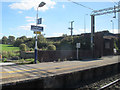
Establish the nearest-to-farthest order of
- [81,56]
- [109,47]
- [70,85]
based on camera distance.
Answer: [70,85], [81,56], [109,47]

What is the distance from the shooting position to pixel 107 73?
10523 millimetres

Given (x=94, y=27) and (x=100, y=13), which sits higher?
(x=100, y=13)

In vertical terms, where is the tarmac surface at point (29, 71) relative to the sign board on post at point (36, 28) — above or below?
below

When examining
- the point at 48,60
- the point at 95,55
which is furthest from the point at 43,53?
the point at 95,55

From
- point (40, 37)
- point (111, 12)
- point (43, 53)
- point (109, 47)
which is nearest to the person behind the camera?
point (43, 53)

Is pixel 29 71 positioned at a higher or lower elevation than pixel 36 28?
lower

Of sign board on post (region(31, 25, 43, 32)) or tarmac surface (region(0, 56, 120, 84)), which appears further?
sign board on post (region(31, 25, 43, 32))

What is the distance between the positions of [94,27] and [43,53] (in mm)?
15397

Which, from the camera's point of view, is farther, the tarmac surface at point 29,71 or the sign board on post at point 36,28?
the sign board on post at point 36,28

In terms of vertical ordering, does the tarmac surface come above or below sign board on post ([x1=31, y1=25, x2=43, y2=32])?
below

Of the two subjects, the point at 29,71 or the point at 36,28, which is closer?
the point at 29,71

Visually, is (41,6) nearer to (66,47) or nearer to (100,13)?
(100,13)

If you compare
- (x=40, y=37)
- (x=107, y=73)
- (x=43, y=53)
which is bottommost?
(x=107, y=73)

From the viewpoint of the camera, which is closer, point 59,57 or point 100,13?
point 59,57
